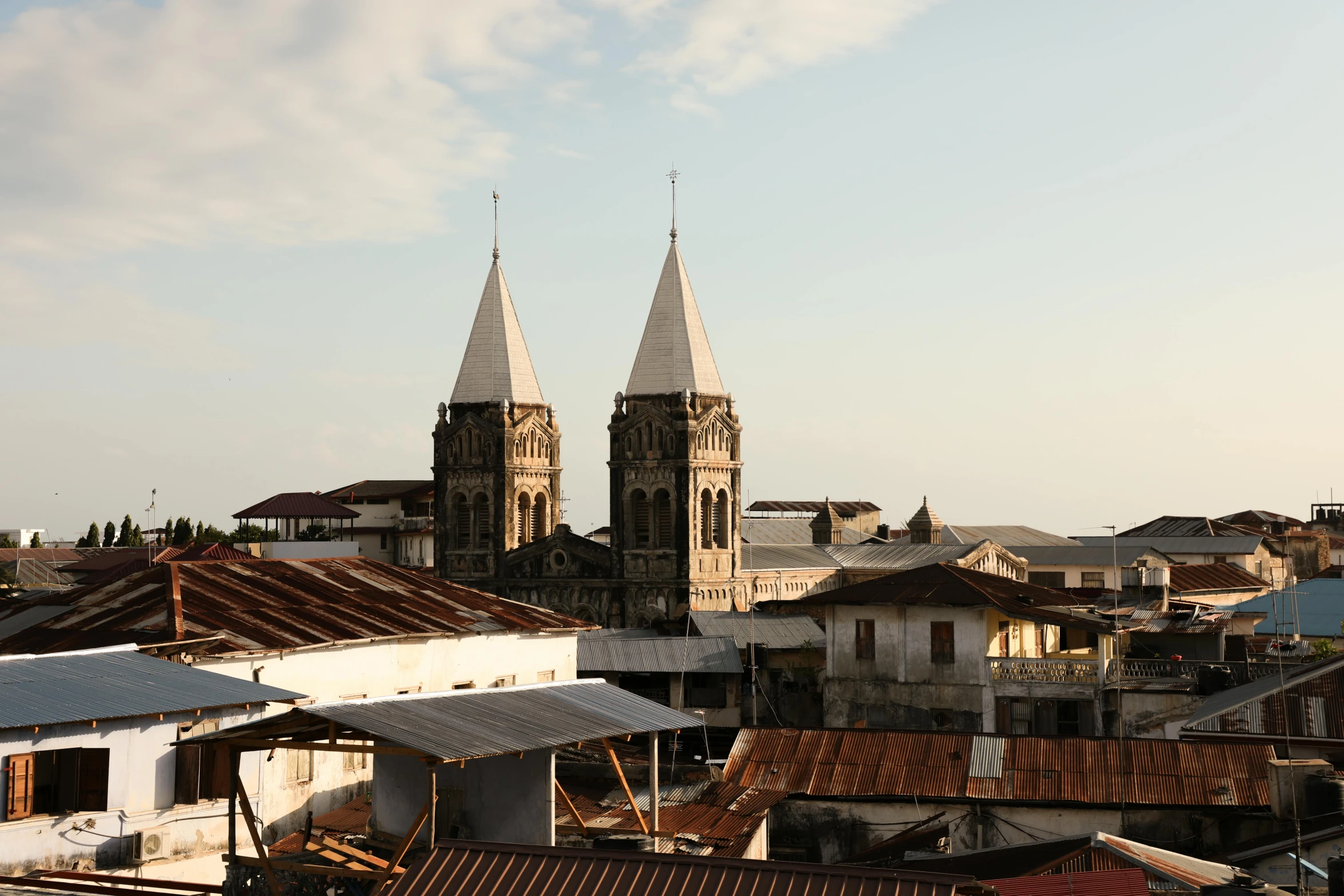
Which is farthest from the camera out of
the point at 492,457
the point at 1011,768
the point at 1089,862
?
the point at 492,457

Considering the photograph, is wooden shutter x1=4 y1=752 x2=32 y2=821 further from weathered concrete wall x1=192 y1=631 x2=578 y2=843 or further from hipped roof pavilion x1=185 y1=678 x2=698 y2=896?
weathered concrete wall x1=192 y1=631 x2=578 y2=843

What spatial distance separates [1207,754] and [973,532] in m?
82.8

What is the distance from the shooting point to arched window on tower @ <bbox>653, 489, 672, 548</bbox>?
68.7 m

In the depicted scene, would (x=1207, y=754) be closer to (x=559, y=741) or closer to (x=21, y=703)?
(x=559, y=741)

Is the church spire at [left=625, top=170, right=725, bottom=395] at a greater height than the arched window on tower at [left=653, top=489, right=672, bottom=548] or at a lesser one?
greater

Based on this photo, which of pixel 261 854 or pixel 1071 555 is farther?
pixel 1071 555

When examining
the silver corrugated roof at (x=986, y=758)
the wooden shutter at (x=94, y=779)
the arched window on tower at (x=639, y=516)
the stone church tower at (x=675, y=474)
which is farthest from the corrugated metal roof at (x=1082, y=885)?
the arched window on tower at (x=639, y=516)

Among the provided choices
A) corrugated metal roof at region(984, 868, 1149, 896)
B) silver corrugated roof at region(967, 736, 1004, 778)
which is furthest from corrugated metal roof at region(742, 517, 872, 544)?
corrugated metal roof at region(984, 868, 1149, 896)

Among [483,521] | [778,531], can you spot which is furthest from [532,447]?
[778,531]

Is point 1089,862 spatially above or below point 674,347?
below

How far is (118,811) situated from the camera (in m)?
20.4

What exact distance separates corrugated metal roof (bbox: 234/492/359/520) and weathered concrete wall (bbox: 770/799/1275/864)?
74.4 m

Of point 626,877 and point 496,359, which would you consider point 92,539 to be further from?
point 626,877

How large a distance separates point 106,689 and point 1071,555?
8001 cm
